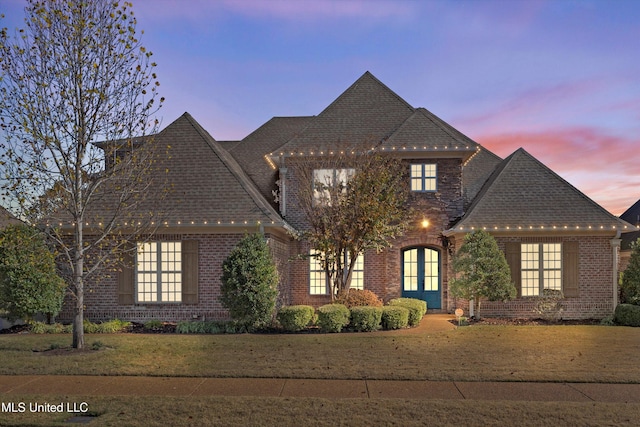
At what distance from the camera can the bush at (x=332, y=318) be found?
13.4 m

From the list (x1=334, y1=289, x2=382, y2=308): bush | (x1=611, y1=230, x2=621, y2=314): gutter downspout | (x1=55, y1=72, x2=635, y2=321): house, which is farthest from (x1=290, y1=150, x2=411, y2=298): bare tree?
(x1=611, y1=230, x2=621, y2=314): gutter downspout

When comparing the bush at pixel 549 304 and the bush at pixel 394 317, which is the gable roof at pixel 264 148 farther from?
the bush at pixel 549 304

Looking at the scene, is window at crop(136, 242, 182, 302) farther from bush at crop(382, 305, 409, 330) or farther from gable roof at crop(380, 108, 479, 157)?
gable roof at crop(380, 108, 479, 157)

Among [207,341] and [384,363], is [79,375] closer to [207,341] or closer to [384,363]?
[207,341]

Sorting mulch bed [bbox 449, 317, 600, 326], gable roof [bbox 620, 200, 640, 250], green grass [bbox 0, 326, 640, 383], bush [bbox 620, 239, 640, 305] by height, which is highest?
gable roof [bbox 620, 200, 640, 250]

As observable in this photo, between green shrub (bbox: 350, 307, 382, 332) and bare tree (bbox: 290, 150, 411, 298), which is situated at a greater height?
bare tree (bbox: 290, 150, 411, 298)

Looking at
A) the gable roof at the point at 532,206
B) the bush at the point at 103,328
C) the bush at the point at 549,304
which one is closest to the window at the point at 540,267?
the bush at the point at 549,304

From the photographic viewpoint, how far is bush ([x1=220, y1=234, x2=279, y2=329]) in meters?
13.3

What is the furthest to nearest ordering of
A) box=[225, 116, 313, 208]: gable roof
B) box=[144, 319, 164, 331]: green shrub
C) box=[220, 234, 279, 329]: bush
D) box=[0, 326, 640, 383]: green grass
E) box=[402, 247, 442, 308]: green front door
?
box=[225, 116, 313, 208]: gable roof, box=[402, 247, 442, 308]: green front door, box=[144, 319, 164, 331]: green shrub, box=[220, 234, 279, 329]: bush, box=[0, 326, 640, 383]: green grass

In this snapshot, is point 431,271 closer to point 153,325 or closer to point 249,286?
point 249,286

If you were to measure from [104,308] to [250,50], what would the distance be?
9.87 meters

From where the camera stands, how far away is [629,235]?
31219 mm

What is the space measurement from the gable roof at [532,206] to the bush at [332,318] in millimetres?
5270

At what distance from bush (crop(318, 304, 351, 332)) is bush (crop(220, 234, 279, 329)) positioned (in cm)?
134
